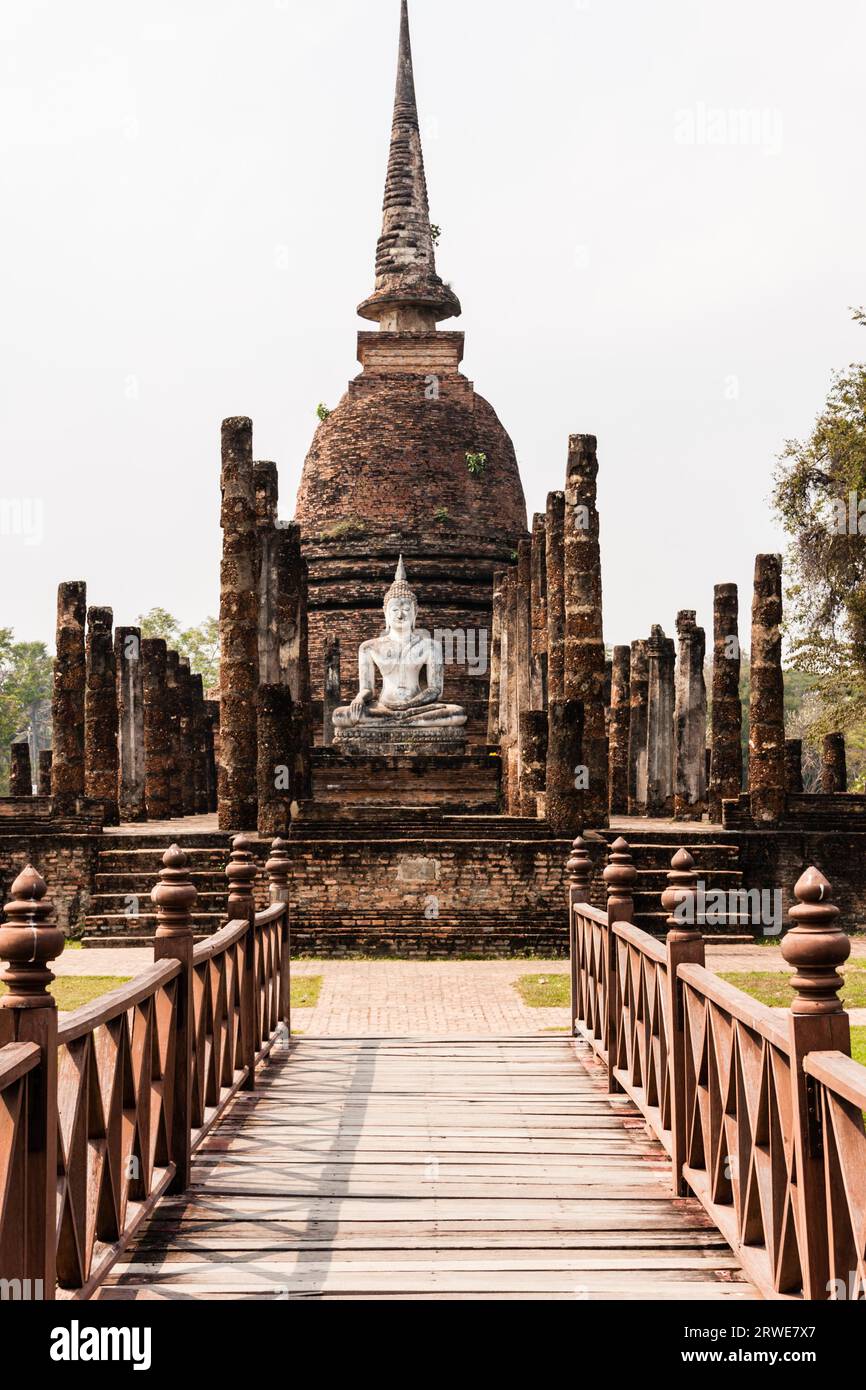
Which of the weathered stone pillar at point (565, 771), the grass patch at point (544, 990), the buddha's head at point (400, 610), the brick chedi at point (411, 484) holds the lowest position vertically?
the grass patch at point (544, 990)

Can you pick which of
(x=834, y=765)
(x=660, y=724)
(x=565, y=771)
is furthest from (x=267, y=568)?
(x=834, y=765)

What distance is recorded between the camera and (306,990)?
11773 mm

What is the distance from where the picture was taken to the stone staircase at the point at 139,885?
14.9 meters

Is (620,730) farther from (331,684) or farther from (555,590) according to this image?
(555,590)

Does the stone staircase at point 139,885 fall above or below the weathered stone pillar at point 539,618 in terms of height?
below

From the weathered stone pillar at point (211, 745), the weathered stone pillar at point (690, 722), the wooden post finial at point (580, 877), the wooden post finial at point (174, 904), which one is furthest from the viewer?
the weathered stone pillar at point (211, 745)

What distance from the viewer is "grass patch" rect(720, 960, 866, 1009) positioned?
1056cm

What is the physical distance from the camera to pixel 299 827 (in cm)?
1619

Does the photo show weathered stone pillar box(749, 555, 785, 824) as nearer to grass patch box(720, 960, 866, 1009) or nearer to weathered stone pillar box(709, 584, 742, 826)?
weathered stone pillar box(709, 584, 742, 826)

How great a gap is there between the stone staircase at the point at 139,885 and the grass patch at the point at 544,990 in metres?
3.51

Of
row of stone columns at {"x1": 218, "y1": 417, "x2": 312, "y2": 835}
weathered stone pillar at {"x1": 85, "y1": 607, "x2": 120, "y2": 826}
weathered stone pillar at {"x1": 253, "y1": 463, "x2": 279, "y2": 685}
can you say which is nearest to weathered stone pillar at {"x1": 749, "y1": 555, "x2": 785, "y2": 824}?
row of stone columns at {"x1": 218, "y1": 417, "x2": 312, "y2": 835}

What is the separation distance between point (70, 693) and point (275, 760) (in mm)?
5449

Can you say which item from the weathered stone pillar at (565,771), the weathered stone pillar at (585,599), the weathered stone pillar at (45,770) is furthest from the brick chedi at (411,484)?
the weathered stone pillar at (565,771)

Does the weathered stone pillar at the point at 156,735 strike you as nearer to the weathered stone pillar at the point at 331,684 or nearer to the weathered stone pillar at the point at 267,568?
the weathered stone pillar at the point at 331,684
